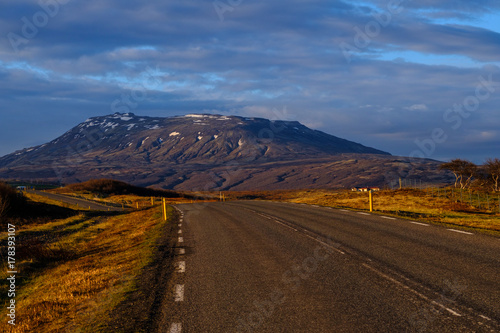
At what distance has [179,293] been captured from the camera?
863 centimetres

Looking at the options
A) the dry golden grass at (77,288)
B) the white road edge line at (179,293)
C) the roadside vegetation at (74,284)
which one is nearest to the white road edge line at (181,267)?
the roadside vegetation at (74,284)

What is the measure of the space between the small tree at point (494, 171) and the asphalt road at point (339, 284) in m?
40.1

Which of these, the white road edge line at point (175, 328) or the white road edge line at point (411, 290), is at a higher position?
the white road edge line at point (411, 290)

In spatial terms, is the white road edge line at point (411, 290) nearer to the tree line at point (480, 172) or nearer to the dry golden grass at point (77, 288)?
the dry golden grass at point (77, 288)

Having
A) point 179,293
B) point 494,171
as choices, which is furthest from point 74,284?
point 494,171

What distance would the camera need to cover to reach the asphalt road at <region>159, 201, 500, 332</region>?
667 centimetres

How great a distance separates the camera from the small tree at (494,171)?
5035 cm

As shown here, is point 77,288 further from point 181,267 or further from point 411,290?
point 411,290

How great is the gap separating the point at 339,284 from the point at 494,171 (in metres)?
49.0

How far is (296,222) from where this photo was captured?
67.5 feet

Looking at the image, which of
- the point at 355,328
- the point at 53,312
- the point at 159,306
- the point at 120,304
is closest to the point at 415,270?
the point at 355,328

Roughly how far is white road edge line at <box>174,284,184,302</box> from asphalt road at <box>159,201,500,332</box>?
0.07ft

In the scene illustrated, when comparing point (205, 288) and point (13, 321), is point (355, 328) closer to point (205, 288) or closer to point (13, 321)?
point (205, 288)

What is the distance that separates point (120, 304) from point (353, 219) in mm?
14567
